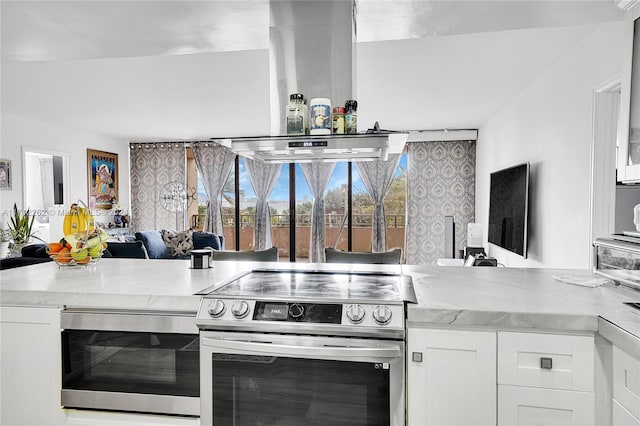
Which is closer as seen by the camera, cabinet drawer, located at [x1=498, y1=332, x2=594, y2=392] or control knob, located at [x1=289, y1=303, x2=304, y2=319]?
cabinet drawer, located at [x1=498, y1=332, x2=594, y2=392]

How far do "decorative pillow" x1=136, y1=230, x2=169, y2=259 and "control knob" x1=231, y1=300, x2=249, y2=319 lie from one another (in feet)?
14.5

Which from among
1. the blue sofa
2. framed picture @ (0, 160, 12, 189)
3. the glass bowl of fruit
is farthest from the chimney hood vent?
framed picture @ (0, 160, 12, 189)

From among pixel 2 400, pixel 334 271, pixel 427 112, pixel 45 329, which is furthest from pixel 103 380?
pixel 427 112

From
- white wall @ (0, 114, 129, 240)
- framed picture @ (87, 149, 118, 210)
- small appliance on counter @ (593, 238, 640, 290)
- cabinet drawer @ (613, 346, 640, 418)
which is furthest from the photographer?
framed picture @ (87, 149, 118, 210)

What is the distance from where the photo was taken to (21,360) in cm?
→ 159

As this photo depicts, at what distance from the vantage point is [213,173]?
7414mm

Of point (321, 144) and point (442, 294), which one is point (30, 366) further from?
point (442, 294)

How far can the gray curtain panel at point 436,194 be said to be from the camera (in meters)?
6.60

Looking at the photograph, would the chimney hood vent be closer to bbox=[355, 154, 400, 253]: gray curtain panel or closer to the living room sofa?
the living room sofa

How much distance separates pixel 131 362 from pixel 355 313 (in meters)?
0.90

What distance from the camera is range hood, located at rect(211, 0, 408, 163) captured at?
1.82m

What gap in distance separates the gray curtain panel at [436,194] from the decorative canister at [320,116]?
5257 millimetres

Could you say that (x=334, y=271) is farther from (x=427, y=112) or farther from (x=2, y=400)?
(x=427, y=112)

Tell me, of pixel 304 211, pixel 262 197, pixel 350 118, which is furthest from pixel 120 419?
pixel 262 197
